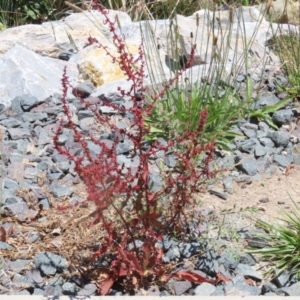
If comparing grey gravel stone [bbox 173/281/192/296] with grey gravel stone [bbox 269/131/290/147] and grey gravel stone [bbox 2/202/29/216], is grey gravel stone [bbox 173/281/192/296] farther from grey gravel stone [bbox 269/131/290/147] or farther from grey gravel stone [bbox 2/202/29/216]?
grey gravel stone [bbox 269/131/290/147]

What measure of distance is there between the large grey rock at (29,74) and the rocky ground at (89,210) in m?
0.17

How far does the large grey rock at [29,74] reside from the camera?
4555 mm

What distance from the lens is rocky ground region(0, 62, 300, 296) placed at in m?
2.73

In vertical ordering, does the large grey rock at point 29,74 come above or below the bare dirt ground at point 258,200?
above

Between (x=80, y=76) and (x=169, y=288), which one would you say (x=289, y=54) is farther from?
(x=169, y=288)

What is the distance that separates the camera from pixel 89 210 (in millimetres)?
3180

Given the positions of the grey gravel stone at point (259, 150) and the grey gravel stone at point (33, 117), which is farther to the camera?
the grey gravel stone at point (33, 117)

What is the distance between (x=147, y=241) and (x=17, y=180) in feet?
3.38

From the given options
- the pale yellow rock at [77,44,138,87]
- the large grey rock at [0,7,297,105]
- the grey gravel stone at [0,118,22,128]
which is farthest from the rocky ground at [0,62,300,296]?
the pale yellow rock at [77,44,138,87]

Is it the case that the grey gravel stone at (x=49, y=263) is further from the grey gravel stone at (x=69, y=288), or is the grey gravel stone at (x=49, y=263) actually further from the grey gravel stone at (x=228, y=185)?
the grey gravel stone at (x=228, y=185)

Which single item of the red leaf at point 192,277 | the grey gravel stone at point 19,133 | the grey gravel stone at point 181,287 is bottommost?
the grey gravel stone at point 181,287

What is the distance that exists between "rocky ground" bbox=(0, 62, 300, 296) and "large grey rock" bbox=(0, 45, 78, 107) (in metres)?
0.17

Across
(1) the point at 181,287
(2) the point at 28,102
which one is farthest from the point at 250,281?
(2) the point at 28,102

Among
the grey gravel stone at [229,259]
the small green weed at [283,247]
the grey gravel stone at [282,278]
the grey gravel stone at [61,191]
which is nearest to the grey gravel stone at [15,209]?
the grey gravel stone at [61,191]
